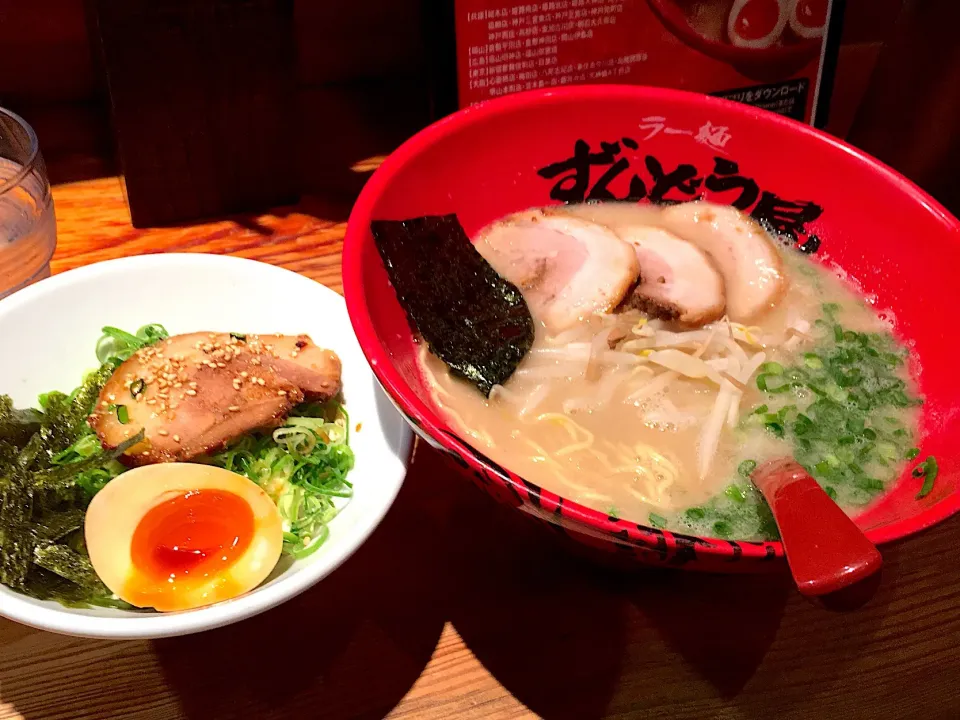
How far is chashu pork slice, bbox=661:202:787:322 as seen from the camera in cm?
136

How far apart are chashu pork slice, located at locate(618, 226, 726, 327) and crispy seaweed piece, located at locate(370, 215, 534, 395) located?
0.71 feet

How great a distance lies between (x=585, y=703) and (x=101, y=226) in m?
1.37

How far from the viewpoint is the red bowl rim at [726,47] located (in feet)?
5.33

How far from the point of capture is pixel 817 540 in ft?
2.55

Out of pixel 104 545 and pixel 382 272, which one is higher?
pixel 382 272

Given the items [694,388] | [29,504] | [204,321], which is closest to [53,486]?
[29,504]

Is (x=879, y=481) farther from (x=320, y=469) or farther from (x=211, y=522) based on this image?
(x=211, y=522)

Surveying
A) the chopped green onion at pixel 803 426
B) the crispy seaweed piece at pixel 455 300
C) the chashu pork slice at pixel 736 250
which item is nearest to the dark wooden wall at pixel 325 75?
the crispy seaweed piece at pixel 455 300

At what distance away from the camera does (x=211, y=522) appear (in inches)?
42.6

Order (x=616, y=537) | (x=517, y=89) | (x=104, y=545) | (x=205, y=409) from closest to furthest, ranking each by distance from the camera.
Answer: (x=616, y=537)
(x=104, y=545)
(x=205, y=409)
(x=517, y=89)

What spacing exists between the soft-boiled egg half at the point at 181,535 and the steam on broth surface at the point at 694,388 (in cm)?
32

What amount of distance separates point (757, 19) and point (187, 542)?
1.52 m

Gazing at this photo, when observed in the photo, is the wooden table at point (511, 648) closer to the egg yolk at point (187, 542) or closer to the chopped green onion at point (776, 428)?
the egg yolk at point (187, 542)

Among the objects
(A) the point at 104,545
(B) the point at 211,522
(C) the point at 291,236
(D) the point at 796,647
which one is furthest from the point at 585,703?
(C) the point at 291,236
